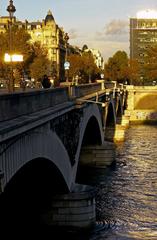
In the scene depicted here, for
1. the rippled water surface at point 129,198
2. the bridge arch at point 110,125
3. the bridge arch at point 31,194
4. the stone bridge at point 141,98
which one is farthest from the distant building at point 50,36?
the bridge arch at point 31,194

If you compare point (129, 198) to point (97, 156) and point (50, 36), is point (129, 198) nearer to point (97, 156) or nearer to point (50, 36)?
point (97, 156)

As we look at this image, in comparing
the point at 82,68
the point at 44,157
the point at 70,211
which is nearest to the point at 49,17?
the point at 82,68

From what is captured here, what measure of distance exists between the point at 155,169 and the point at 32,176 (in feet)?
78.1

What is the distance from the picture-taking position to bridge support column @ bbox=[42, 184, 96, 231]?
26875 mm

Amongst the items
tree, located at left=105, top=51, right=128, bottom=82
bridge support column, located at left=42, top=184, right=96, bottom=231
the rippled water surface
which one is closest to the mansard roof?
tree, located at left=105, top=51, right=128, bottom=82

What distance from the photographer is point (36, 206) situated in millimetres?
27562

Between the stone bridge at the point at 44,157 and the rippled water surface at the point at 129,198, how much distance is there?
207 centimetres

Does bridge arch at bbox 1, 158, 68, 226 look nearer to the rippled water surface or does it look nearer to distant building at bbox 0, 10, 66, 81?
the rippled water surface

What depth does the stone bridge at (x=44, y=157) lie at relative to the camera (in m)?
15.9

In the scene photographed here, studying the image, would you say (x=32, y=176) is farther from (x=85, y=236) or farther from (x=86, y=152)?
(x=86, y=152)

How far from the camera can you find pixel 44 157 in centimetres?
2077

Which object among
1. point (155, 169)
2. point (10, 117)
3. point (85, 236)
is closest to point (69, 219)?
point (85, 236)

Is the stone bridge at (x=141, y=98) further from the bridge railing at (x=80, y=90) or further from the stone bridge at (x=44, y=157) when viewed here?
the stone bridge at (x=44, y=157)

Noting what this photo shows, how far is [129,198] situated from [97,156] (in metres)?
14.8
